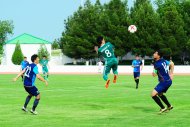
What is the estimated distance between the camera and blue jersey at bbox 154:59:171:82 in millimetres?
16297

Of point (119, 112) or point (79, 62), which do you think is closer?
point (119, 112)

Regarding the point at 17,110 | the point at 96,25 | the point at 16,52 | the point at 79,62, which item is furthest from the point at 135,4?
the point at 17,110

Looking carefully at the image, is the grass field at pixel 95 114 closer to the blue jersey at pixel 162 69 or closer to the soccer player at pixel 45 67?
the blue jersey at pixel 162 69

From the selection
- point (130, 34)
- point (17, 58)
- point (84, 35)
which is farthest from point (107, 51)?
point (17, 58)

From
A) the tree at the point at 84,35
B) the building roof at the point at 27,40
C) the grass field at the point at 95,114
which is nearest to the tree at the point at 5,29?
the building roof at the point at 27,40

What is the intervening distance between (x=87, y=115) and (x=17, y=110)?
2.90 metres

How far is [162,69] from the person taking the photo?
1630cm

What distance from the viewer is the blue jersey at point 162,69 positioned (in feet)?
53.5

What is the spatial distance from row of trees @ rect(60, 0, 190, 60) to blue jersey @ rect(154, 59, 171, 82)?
215ft

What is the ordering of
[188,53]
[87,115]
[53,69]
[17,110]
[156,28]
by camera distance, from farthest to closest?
[188,53] → [156,28] → [53,69] → [17,110] → [87,115]

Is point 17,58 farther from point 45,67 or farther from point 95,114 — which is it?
point 95,114

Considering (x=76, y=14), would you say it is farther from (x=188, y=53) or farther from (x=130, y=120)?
(x=130, y=120)

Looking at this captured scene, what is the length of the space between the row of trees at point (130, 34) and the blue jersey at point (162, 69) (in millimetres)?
65469

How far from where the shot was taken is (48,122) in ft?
46.6
